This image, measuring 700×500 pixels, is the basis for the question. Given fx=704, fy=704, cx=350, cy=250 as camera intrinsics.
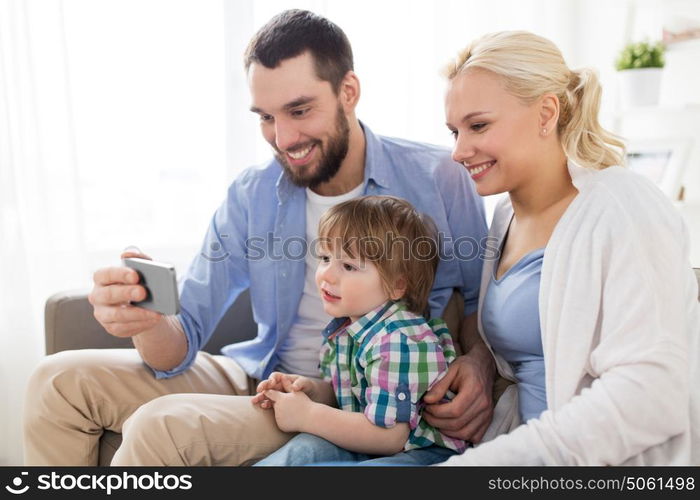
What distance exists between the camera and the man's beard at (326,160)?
1.71 meters

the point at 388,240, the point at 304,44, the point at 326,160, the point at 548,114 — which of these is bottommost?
the point at 388,240

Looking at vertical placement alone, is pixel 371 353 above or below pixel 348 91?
below

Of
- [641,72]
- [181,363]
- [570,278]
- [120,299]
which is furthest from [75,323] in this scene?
[641,72]

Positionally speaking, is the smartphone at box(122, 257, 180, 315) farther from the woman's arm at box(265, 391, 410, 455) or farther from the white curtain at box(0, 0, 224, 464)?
the white curtain at box(0, 0, 224, 464)

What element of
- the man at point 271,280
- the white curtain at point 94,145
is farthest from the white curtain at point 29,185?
the man at point 271,280

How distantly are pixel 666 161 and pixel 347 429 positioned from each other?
6.16 ft

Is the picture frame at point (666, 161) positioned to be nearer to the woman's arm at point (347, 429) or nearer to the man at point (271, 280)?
the man at point (271, 280)

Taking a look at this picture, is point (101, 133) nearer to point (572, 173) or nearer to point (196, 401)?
point (196, 401)

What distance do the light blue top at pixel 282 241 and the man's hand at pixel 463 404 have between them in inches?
10.4

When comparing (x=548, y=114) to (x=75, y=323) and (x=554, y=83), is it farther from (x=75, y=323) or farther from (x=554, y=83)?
(x=75, y=323)

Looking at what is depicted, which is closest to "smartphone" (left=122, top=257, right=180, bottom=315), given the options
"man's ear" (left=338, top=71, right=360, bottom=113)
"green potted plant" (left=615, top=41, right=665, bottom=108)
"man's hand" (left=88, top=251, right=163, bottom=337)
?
"man's hand" (left=88, top=251, right=163, bottom=337)

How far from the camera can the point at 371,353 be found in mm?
1379
